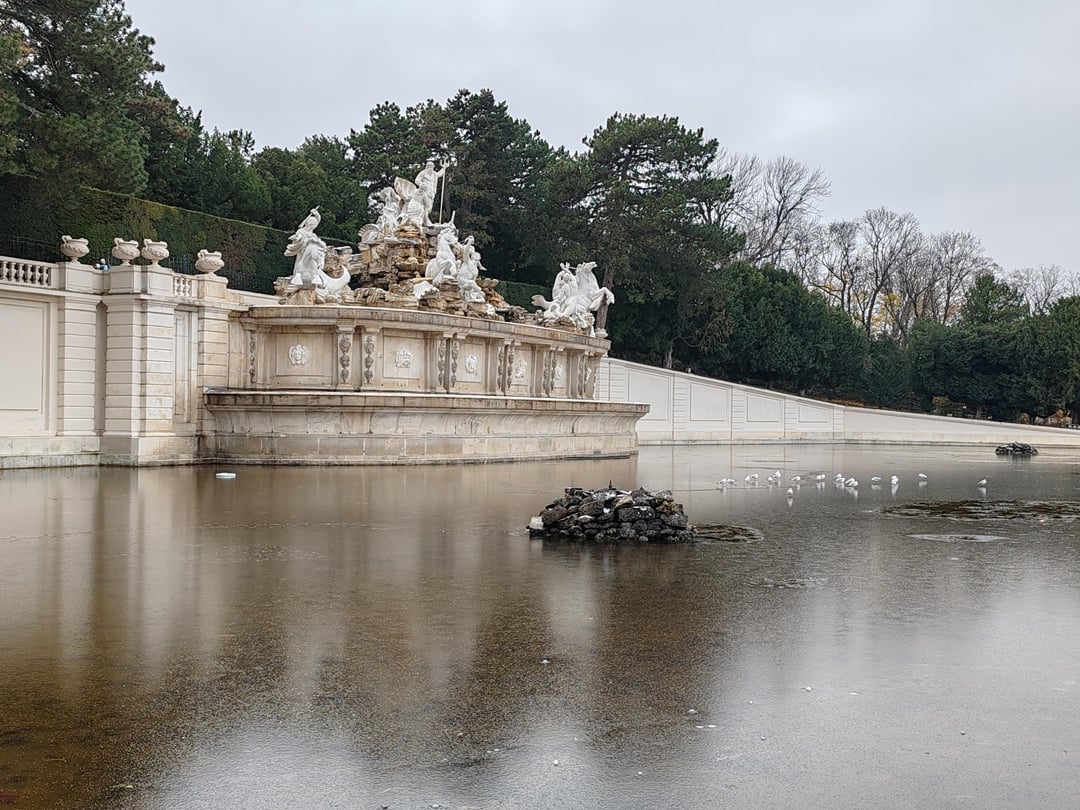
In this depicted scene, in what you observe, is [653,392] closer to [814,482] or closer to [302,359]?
[302,359]

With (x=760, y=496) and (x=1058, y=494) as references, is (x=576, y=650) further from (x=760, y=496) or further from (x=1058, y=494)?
(x=1058, y=494)

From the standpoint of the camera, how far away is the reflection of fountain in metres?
22.2

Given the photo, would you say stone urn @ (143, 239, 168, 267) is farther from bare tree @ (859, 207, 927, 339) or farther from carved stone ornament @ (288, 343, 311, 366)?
bare tree @ (859, 207, 927, 339)

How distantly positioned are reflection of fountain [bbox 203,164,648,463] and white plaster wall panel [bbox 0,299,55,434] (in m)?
3.36

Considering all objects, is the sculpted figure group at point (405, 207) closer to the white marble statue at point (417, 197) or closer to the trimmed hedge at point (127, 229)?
the white marble statue at point (417, 197)

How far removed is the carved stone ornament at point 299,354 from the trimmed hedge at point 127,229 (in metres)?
7.84

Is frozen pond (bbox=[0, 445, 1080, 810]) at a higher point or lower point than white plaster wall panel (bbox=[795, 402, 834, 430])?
lower

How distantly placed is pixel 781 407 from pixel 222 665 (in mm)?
43866

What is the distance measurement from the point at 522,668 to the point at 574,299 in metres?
28.4

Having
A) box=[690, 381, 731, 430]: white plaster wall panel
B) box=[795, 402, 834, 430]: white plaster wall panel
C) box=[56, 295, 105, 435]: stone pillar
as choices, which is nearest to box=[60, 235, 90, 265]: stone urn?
box=[56, 295, 105, 435]: stone pillar

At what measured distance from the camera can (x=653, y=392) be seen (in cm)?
4303

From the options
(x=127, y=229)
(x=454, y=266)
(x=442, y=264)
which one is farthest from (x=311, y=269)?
(x=127, y=229)

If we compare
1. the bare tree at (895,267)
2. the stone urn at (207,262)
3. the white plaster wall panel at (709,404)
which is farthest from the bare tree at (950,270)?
the stone urn at (207,262)

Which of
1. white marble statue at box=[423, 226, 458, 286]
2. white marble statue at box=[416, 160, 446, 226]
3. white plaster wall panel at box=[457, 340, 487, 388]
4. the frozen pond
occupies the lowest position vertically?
the frozen pond
